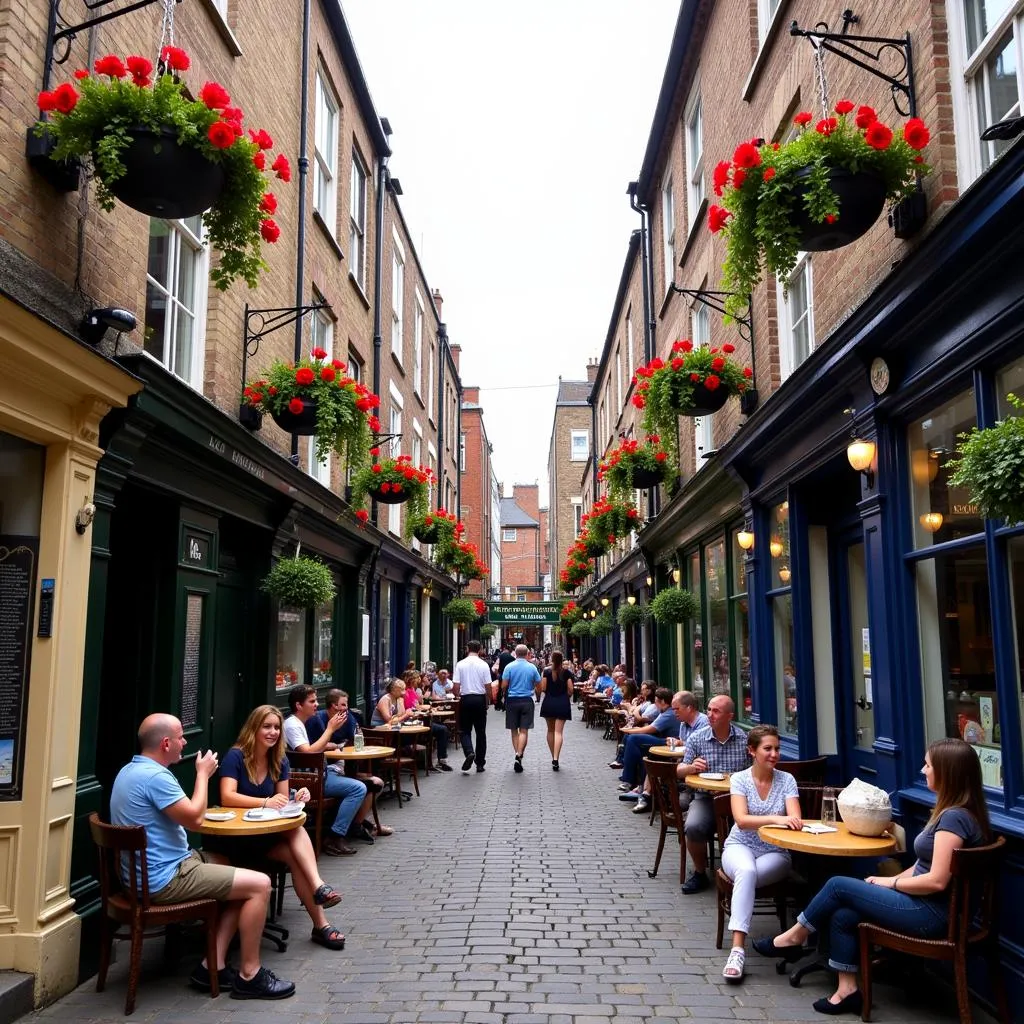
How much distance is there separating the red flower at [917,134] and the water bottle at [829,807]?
156 inches

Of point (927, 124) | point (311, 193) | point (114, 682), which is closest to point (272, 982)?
point (114, 682)

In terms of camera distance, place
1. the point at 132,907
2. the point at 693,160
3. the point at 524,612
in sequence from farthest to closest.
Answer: the point at 524,612 < the point at 693,160 < the point at 132,907

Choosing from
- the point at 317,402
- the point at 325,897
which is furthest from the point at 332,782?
the point at 317,402

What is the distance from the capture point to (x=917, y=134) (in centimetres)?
526

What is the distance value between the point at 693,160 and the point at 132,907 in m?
12.3

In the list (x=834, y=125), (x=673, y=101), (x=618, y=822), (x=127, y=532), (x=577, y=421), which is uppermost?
(x=577, y=421)

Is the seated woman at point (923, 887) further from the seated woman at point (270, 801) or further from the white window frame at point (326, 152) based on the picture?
the white window frame at point (326, 152)

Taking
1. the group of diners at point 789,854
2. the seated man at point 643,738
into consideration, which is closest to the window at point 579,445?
the seated man at point 643,738

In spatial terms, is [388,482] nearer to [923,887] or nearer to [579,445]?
[923,887]

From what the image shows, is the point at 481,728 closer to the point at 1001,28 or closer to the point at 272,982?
the point at 272,982

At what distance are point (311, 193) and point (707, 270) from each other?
5263mm

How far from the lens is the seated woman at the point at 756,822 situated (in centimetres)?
546

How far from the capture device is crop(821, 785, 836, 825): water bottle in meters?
5.76

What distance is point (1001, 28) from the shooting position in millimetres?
5109
